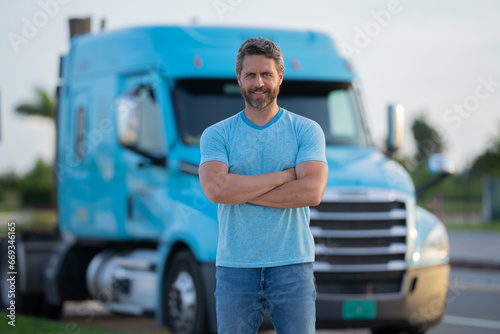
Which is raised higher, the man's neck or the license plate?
the man's neck

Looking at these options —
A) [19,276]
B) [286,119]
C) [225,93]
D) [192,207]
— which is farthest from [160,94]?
[286,119]

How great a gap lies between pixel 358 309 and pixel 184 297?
5.11 feet

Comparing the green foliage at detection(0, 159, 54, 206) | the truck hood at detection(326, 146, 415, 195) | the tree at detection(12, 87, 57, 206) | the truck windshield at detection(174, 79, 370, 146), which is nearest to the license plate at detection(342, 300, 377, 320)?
the truck hood at detection(326, 146, 415, 195)

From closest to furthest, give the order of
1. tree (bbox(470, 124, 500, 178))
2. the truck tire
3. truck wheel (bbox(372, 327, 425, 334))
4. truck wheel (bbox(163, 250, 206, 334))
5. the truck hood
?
truck wheel (bbox(163, 250, 206, 334)) → the truck hood → truck wheel (bbox(372, 327, 425, 334)) → the truck tire → tree (bbox(470, 124, 500, 178))

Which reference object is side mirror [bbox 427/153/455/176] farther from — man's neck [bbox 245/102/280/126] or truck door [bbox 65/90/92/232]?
man's neck [bbox 245/102/280/126]

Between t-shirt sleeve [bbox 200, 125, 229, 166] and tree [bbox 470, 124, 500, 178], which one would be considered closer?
t-shirt sleeve [bbox 200, 125, 229, 166]

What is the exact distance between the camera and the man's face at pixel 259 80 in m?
4.34

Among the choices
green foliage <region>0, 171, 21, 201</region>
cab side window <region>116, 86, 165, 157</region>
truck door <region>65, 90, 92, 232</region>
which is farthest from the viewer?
green foliage <region>0, 171, 21, 201</region>

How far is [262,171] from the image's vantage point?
4.44 metres

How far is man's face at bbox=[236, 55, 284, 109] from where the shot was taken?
14.2 ft

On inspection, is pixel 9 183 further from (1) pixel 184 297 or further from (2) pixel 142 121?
(1) pixel 184 297

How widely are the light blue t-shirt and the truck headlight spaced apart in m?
4.40

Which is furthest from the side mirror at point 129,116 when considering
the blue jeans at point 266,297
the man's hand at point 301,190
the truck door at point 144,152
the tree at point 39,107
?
the tree at point 39,107

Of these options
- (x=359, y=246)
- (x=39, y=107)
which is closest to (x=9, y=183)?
(x=39, y=107)
